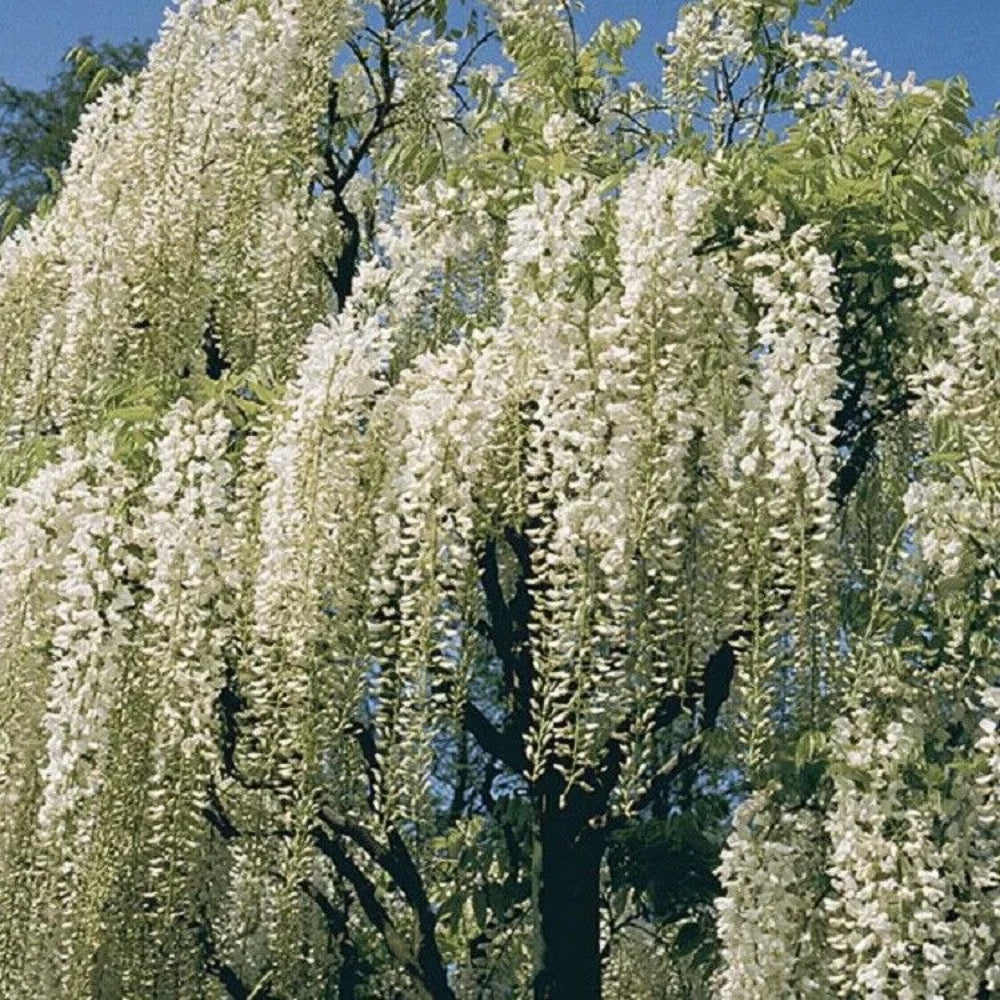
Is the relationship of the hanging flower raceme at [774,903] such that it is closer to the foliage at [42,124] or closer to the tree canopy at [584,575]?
the tree canopy at [584,575]

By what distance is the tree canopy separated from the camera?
15.0ft

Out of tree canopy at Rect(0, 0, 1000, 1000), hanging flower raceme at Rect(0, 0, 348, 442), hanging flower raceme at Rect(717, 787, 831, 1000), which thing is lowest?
hanging flower raceme at Rect(717, 787, 831, 1000)

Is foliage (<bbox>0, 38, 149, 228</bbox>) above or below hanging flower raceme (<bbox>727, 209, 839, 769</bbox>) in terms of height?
above

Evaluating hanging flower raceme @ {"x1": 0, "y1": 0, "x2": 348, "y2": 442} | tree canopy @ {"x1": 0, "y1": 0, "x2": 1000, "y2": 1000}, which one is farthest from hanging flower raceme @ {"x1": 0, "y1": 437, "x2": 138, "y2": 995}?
hanging flower raceme @ {"x1": 0, "y1": 0, "x2": 348, "y2": 442}

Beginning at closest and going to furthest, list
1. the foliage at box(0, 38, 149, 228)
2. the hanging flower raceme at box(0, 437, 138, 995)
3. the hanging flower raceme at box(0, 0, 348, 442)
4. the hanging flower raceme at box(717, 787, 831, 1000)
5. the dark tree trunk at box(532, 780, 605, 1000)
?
the hanging flower raceme at box(0, 437, 138, 995)
the hanging flower raceme at box(717, 787, 831, 1000)
the dark tree trunk at box(532, 780, 605, 1000)
the hanging flower raceme at box(0, 0, 348, 442)
the foliage at box(0, 38, 149, 228)

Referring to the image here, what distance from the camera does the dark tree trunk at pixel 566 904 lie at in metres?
5.70

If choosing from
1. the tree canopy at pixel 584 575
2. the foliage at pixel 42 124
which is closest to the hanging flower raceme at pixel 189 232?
the tree canopy at pixel 584 575

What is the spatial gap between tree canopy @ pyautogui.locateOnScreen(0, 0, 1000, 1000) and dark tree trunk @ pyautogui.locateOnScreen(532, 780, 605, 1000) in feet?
0.04

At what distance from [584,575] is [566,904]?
5.98ft

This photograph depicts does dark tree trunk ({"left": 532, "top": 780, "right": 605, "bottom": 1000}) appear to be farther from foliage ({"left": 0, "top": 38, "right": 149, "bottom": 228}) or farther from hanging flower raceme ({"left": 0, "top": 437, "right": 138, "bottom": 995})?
foliage ({"left": 0, "top": 38, "right": 149, "bottom": 228})

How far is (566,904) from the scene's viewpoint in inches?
229

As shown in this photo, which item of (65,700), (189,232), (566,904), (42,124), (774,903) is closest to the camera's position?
(65,700)

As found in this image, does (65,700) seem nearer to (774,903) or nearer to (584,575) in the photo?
(584,575)

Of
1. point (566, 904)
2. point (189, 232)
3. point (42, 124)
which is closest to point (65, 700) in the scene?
point (566, 904)
